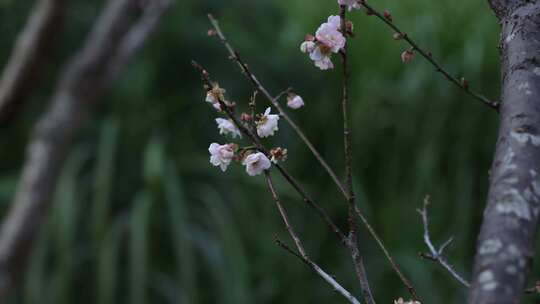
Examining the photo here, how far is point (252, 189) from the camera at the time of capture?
2650 millimetres

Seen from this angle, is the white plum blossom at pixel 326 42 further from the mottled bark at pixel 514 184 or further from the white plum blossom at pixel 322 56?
the mottled bark at pixel 514 184

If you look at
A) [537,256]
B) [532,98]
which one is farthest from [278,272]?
[532,98]

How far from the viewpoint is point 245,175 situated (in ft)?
8.62

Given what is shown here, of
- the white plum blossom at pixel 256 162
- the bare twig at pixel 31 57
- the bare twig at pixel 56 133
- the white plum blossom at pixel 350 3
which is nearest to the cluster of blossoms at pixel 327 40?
the white plum blossom at pixel 350 3

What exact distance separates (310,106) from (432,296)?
0.91 metres

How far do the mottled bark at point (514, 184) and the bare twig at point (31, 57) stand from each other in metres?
1.74

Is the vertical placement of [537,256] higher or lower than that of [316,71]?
lower

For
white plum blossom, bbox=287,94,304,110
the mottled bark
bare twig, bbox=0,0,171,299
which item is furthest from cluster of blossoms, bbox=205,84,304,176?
bare twig, bbox=0,0,171,299

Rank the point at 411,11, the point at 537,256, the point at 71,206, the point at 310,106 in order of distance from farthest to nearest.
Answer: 1. the point at 411,11
2. the point at 310,106
3. the point at 537,256
4. the point at 71,206

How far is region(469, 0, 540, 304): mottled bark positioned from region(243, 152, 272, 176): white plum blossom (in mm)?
250

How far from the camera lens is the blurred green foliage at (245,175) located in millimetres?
2328

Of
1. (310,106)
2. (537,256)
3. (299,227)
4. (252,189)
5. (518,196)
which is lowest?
(518,196)

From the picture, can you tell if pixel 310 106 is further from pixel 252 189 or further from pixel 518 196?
pixel 518 196

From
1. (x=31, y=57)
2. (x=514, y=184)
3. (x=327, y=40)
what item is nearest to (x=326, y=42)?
(x=327, y=40)
